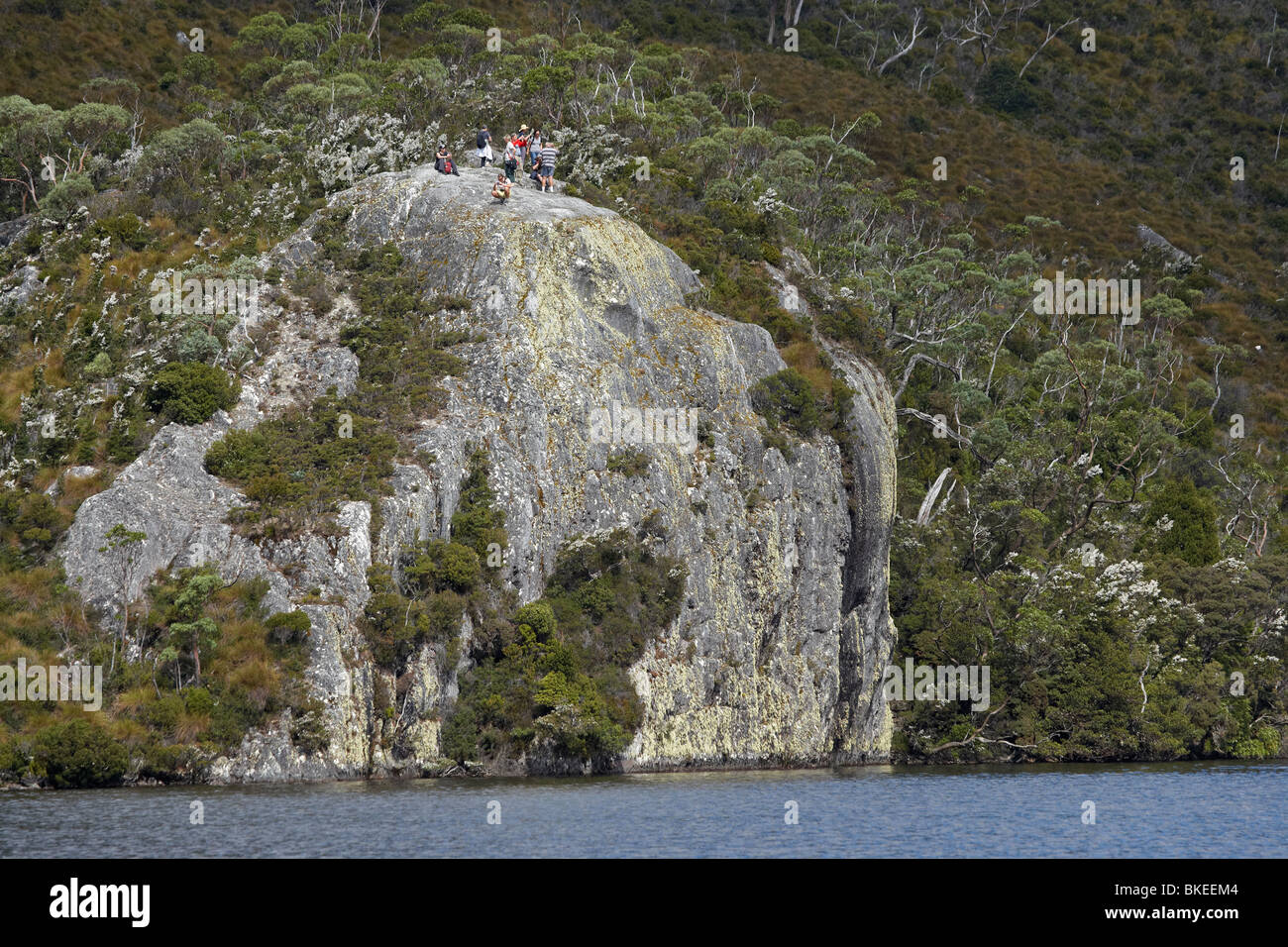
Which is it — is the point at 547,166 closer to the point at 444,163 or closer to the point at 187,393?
the point at 444,163

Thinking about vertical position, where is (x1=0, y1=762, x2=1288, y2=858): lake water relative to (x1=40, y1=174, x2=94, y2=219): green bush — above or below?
below

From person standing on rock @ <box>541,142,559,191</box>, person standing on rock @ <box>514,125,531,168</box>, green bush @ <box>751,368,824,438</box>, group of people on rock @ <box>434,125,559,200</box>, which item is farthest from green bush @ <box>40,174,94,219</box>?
green bush @ <box>751,368,824,438</box>

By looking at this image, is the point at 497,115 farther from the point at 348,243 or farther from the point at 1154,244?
the point at 1154,244

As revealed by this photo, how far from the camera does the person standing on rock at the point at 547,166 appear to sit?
69.0m

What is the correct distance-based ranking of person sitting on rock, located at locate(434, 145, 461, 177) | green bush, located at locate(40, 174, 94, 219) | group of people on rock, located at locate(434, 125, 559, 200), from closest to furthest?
group of people on rock, located at locate(434, 125, 559, 200) < person sitting on rock, located at locate(434, 145, 461, 177) < green bush, located at locate(40, 174, 94, 219)

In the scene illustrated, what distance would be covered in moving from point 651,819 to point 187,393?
2902 cm

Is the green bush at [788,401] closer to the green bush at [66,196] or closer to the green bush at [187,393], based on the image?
the green bush at [187,393]

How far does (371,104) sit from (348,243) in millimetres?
13035

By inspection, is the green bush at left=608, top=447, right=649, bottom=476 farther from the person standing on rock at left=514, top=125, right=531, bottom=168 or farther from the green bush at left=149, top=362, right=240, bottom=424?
the person standing on rock at left=514, top=125, right=531, bottom=168

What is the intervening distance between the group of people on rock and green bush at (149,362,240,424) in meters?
16.9

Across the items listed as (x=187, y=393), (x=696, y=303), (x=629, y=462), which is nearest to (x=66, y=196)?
(x=187, y=393)

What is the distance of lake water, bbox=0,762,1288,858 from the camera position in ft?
117
